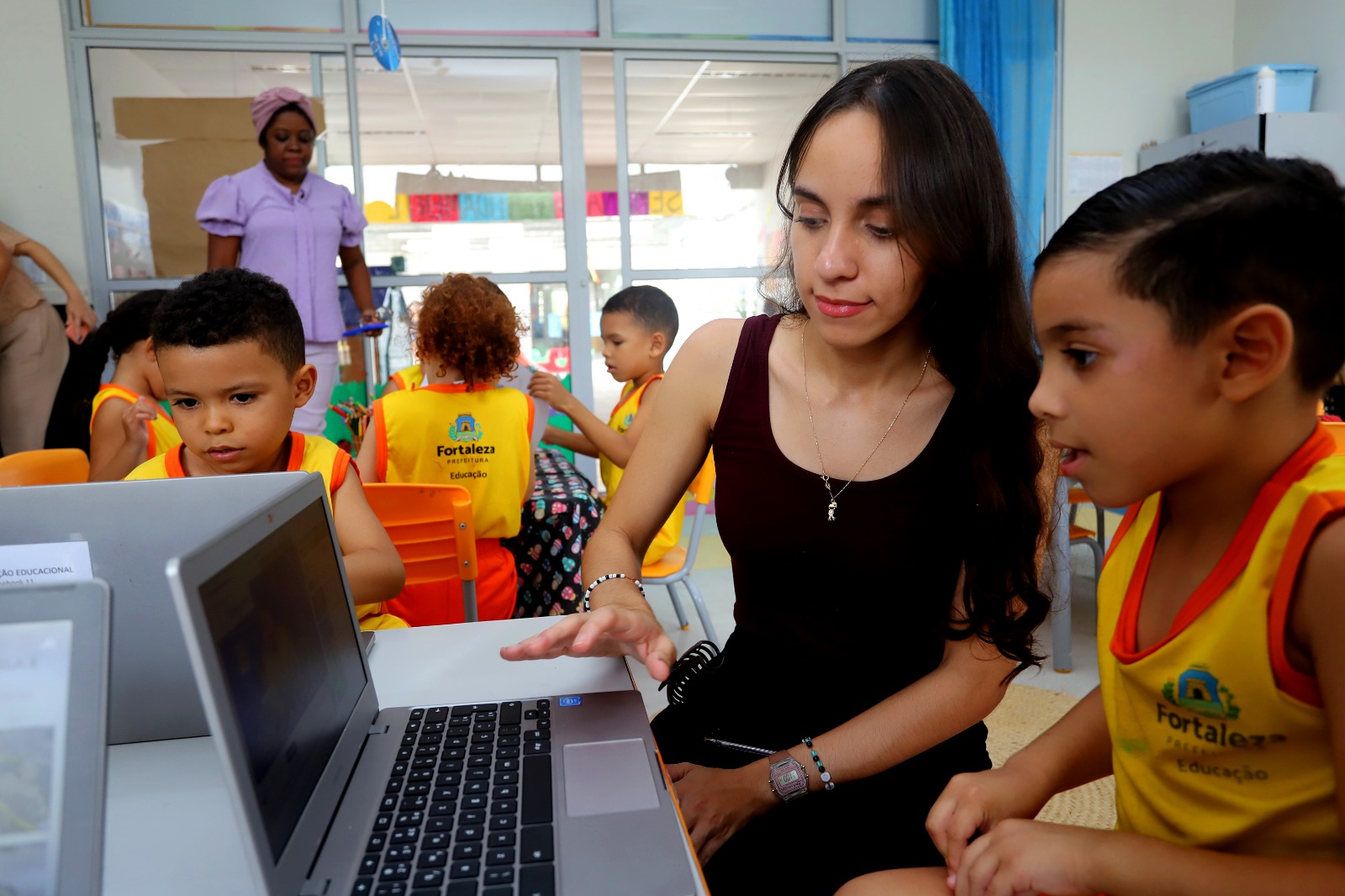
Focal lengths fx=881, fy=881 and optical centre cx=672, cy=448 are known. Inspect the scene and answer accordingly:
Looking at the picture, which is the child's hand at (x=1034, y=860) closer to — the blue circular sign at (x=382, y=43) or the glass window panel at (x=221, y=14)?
the blue circular sign at (x=382, y=43)

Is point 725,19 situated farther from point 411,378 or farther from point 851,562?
point 851,562

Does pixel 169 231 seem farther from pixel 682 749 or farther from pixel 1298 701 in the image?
pixel 1298 701

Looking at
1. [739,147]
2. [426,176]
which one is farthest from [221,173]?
[739,147]

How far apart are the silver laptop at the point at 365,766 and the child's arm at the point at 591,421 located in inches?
75.7

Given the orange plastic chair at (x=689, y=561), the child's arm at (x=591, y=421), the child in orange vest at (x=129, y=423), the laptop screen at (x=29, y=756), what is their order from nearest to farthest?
the laptop screen at (x=29, y=756) → the child in orange vest at (x=129, y=423) → the orange plastic chair at (x=689, y=561) → the child's arm at (x=591, y=421)

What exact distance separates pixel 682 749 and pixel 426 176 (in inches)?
154

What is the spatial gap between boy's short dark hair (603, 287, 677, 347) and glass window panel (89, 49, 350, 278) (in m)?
2.12

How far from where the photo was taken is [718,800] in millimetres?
972

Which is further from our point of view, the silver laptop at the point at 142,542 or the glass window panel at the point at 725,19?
the glass window panel at the point at 725,19

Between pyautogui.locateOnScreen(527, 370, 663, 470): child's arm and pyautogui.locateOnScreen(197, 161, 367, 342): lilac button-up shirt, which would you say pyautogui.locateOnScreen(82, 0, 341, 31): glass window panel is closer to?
pyautogui.locateOnScreen(197, 161, 367, 342): lilac button-up shirt

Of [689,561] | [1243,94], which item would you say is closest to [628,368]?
[689,561]

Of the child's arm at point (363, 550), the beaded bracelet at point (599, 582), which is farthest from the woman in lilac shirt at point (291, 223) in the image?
the beaded bracelet at point (599, 582)

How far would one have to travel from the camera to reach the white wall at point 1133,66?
4754mm

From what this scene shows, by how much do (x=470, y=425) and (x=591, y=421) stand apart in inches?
18.9
